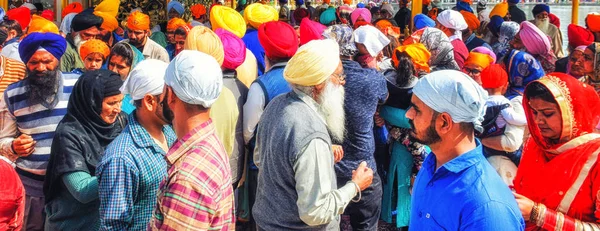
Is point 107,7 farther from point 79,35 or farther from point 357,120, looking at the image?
point 357,120

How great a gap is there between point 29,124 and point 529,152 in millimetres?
2530

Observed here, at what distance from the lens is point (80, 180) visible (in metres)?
2.58

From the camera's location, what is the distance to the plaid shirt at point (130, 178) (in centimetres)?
225

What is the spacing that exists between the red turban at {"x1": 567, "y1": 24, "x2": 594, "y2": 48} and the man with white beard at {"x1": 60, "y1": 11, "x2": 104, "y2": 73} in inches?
195

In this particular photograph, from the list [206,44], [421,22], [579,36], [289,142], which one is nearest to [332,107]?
[289,142]

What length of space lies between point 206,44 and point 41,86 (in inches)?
39.9

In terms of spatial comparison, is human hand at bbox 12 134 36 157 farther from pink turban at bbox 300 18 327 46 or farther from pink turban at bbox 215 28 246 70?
pink turban at bbox 300 18 327 46

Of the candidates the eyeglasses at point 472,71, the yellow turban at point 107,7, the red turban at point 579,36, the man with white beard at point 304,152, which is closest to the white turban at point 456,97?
the man with white beard at point 304,152

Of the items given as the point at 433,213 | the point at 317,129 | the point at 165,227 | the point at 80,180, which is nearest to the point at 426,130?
the point at 433,213

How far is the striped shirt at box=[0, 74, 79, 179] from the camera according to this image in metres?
3.21

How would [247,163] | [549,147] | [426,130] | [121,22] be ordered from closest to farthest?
1. [426,130]
2. [549,147]
3. [247,163]
4. [121,22]

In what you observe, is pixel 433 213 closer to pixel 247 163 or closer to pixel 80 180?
pixel 80 180

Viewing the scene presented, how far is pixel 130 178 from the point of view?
2.26 metres

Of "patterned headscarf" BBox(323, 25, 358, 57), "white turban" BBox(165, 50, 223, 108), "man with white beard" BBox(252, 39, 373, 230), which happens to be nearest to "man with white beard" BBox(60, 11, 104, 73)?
"patterned headscarf" BBox(323, 25, 358, 57)
